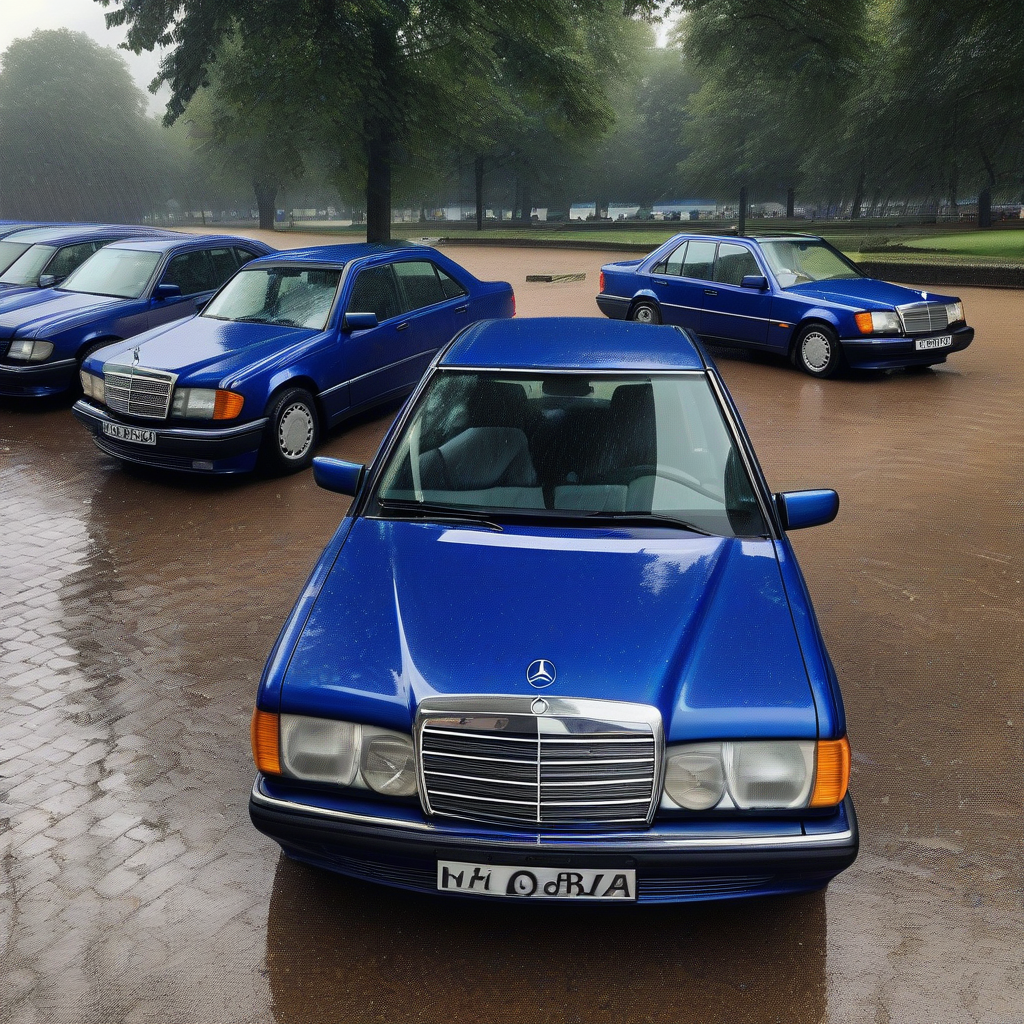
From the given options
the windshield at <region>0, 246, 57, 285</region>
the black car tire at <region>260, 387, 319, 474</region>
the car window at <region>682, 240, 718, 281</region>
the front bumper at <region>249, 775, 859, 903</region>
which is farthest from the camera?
the car window at <region>682, 240, 718, 281</region>

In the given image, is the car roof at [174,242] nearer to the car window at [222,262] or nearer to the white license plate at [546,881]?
the car window at [222,262]

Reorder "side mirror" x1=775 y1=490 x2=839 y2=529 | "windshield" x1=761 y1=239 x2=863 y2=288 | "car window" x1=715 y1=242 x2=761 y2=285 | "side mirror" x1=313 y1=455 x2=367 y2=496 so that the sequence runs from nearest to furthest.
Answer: "side mirror" x1=775 y1=490 x2=839 y2=529, "side mirror" x1=313 y1=455 x2=367 y2=496, "windshield" x1=761 y1=239 x2=863 y2=288, "car window" x1=715 y1=242 x2=761 y2=285

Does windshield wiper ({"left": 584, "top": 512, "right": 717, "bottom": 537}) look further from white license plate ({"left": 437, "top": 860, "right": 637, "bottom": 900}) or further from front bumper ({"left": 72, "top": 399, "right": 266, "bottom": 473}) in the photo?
front bumper ({"left": 72, "top": 399, "right": 266, "bottom": 473})

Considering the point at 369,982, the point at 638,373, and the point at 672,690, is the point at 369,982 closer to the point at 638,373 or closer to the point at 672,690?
the point at 672,690

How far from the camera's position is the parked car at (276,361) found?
7.91 m

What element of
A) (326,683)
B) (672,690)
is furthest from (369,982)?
(672,690)

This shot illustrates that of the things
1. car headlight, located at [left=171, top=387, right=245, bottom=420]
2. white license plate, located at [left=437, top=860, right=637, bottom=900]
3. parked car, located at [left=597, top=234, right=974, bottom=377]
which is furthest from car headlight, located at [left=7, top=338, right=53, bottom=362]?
white license plate, located at [left=437, top=860, right=637, bottom=900]

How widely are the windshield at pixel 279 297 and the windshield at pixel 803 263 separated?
591 centimetres

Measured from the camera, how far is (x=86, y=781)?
4074 mm

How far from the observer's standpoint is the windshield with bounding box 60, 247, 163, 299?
1146 centimetres

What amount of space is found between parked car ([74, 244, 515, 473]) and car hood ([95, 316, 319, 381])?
0.05 ft

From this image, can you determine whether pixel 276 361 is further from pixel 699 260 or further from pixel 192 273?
pixel 699 260

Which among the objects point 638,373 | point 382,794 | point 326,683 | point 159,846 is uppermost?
point 638,373

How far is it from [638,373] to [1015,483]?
500 cm
